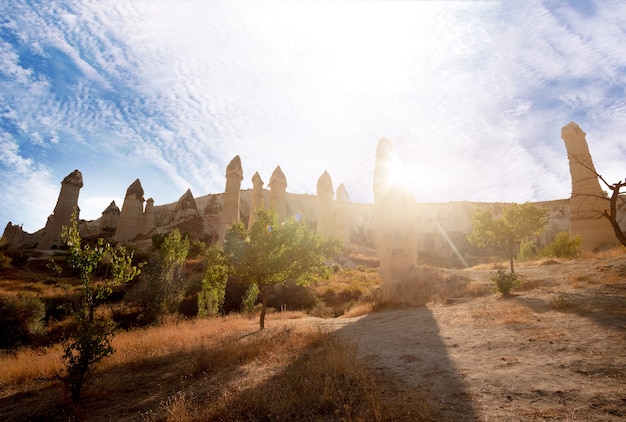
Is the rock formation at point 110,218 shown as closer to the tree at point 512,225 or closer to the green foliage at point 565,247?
the tree at point 512,225

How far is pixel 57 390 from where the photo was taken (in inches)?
270

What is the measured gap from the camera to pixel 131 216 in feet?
135

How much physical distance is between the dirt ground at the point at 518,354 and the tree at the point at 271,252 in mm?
3460

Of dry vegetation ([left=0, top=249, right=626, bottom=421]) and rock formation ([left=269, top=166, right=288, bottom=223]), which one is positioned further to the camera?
rock formation ([left=269, top=166, right=288, bottom=223])

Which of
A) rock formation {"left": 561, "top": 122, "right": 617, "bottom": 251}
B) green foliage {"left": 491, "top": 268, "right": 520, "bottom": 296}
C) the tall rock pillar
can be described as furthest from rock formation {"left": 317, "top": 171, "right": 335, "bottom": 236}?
green foliage {"left": 491, "top": 268, "right": 520, "bottom": 296}

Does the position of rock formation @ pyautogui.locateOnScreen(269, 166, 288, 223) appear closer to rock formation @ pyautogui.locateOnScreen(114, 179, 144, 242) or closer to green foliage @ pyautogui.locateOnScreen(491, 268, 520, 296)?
rock formation @ pyautogui.locateOnScreen(114, 179, 144, 242)

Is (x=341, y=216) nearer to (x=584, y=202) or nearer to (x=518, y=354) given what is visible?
(x=584, y=202)

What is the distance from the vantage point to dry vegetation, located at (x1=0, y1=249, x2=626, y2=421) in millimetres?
4127

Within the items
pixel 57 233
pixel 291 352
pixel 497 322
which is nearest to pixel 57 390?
pixel 291 352

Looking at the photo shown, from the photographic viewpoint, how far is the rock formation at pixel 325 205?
4028cm

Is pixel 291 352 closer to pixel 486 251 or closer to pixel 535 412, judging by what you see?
pixel 535 412

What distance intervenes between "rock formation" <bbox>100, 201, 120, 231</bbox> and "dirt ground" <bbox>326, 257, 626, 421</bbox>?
51.9m

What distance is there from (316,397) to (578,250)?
1029 inches

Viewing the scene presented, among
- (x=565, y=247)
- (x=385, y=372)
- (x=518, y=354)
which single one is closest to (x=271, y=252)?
(x=385, y=372)
